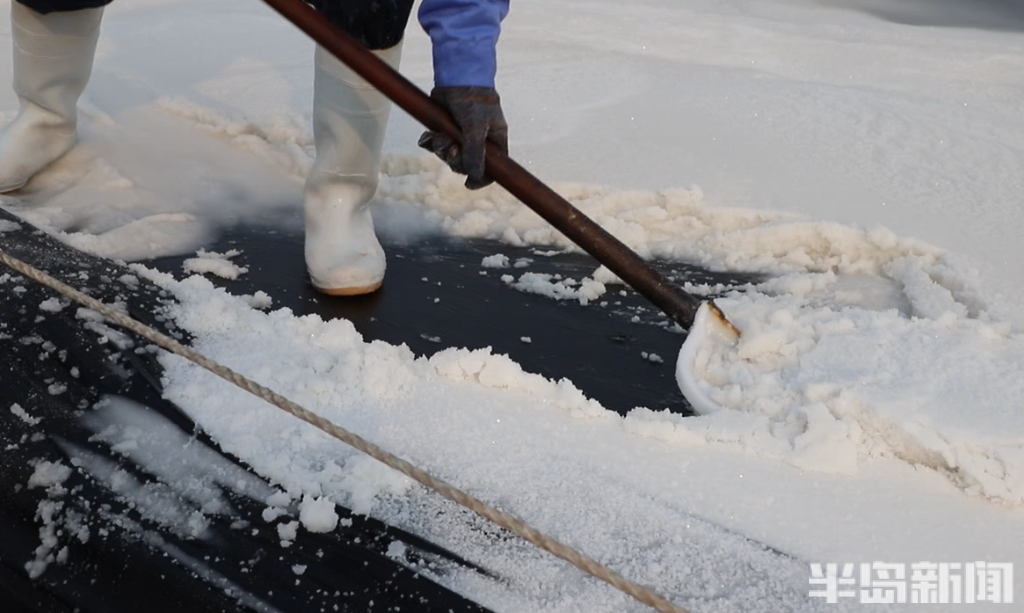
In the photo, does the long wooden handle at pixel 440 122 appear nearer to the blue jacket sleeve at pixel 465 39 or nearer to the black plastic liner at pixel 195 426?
the blue jacket sleeve at pixel 465 39

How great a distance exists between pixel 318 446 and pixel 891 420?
0.74m

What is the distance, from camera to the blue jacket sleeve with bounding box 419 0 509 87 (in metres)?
1.33

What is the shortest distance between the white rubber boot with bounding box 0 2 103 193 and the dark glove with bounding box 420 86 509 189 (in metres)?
0.98

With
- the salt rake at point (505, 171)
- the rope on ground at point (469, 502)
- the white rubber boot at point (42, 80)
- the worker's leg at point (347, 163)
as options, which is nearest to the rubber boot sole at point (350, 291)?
the worker's leg at point (347, 163)

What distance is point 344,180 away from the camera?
1761mm

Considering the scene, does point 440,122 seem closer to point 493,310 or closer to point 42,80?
point 493,310

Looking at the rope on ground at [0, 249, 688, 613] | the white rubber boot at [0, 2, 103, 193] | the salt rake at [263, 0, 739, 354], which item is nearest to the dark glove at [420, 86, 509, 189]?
the salt rake at [263, 0, 739, 354]

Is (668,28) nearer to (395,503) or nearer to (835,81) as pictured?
(835,81)

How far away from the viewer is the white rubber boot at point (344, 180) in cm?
169

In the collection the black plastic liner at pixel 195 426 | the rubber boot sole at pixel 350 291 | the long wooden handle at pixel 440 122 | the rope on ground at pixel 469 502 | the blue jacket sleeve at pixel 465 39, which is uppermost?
the blue jacket sleeve at pixel 465 39

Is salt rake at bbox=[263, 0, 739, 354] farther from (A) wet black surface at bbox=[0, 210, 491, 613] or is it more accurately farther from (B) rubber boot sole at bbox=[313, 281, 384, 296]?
(A) wet black surface at bbox=[0, 210, 491, 613]

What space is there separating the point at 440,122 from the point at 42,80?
41.1 inches

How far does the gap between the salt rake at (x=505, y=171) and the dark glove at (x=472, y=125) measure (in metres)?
0.01

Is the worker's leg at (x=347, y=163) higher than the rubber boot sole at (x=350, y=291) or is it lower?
higher
